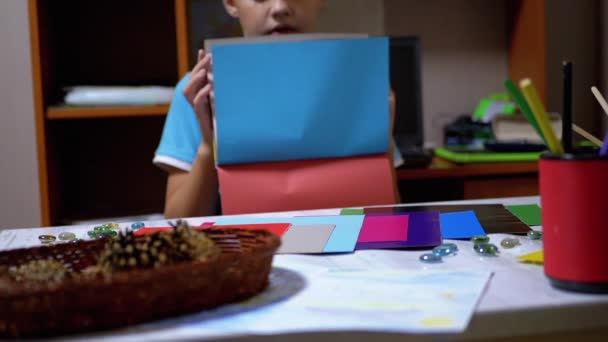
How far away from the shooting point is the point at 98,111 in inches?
65.6

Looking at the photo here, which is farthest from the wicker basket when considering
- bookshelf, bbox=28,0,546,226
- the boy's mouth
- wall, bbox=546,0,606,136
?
wall, bbox=546,0,606,136

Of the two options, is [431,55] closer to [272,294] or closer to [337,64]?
[337,64]

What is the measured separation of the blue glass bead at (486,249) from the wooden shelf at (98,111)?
1.17 m

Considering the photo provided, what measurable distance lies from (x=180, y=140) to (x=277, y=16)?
1.09 ft

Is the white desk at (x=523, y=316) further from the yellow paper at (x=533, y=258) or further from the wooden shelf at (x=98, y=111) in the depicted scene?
the wooden shelf at (x=98, y=111)

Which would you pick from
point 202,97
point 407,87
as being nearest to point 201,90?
point 202,97

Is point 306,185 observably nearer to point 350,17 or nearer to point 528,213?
point 528,213

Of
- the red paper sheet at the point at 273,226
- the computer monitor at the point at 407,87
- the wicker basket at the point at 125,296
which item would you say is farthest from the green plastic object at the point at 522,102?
the computer monitor at the point at 407,87

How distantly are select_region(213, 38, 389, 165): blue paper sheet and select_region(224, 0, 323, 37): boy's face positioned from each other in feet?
0.89

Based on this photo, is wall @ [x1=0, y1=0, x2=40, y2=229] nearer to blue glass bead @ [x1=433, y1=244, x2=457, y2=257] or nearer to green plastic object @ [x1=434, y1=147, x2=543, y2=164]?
green plastic object @ [x1=434, y1=147, x2=543, y2=164]

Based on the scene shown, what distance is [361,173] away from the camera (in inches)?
41.7

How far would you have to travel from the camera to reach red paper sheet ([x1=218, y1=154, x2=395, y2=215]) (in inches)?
40.1

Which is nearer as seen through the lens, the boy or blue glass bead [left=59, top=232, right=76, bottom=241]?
blue glass bead [left=59, top=232, right=76, bottom=241]

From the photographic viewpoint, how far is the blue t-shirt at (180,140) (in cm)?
142
